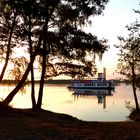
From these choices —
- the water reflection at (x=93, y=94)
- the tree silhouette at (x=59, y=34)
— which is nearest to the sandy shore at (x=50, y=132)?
the tree silhouette at (x=59, y=34)

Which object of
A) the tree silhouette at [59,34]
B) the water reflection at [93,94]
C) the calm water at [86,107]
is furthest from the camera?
the water reflection at [93,94]

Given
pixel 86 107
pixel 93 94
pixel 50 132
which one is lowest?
pixel 86 107

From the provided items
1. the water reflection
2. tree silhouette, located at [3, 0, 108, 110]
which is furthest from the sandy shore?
the water reflection

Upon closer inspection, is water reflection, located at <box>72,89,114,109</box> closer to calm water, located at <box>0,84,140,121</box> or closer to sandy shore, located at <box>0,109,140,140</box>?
calm water, located at <box>0,84,140,121</box>

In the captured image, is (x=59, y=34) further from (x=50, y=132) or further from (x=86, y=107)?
(x=86, y=107)

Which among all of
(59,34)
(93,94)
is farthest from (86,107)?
(93,94)

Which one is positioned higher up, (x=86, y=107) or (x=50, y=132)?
(x=50, y=132)

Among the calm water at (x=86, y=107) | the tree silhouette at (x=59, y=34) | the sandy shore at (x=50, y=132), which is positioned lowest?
the calm water at (x=86, y=107)

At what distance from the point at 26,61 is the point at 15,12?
4.46 metres

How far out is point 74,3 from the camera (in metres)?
30.7

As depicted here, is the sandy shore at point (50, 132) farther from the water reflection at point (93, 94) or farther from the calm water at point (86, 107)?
the water reflection at point (93, 94)

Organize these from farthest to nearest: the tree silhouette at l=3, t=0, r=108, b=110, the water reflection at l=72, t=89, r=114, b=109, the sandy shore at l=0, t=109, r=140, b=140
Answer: the water reflection at l=72, t=89, r=114, b=109 → the tree silhouette at l=3, t=0, r=108, b=110 → the sandy shore at l=0, t=109, r=140, b=140

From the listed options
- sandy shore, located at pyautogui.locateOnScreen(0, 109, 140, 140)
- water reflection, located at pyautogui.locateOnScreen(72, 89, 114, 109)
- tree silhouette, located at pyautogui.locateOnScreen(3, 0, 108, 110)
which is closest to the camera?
sandy shore, located at pyautogui.locateOnScreen(0, 109, 140, 140)

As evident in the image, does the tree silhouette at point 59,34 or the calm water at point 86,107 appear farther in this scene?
the calm water at point 86,107
